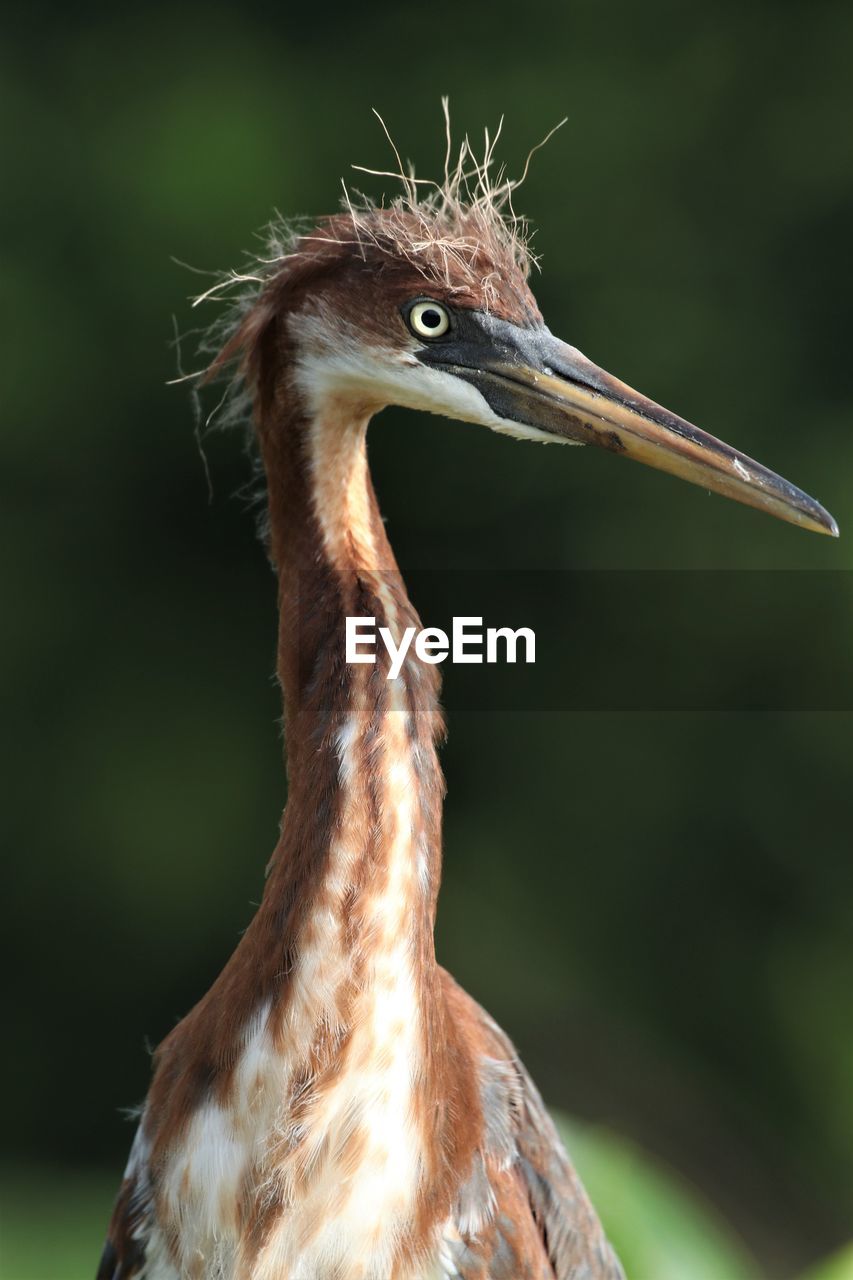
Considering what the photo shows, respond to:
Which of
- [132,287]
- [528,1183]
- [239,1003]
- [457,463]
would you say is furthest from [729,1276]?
[132,287]

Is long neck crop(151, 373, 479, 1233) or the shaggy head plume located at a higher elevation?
the shaggy head plume

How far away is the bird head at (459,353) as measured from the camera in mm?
1553

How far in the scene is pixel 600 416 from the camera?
61.8 inches

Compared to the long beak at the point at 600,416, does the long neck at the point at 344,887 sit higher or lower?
lower

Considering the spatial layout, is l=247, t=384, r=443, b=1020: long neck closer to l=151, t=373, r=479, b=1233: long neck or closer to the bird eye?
l=151, t=373, r=479, b=1233: long neck

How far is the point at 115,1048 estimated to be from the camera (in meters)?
3.67

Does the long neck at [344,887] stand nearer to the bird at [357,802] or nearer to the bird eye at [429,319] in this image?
the bird at [357,802]

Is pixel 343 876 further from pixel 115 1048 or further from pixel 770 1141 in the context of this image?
pixel 770 1141

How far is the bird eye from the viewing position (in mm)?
1561

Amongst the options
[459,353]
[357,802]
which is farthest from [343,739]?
[459,353]

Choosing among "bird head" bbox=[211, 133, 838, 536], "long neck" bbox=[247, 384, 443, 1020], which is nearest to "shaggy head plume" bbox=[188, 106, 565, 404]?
"bird head" bbox=[211, 133, 838, 536]

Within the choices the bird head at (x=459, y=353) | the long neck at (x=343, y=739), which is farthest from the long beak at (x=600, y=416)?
the long neck at (x=343, y=739)

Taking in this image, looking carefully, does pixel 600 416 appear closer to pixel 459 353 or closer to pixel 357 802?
pixel 459 353

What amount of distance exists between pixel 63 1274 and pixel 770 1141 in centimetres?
183
